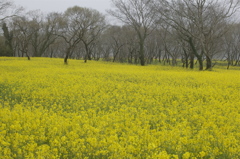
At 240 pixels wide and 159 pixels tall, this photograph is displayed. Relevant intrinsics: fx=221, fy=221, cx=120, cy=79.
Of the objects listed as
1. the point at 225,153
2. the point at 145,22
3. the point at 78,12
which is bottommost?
the point at 225,153

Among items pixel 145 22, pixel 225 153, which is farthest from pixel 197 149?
pixel 145 22

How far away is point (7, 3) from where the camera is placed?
29.1 metres

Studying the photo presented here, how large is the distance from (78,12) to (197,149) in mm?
44155

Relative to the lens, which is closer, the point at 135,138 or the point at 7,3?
the point at 135,138

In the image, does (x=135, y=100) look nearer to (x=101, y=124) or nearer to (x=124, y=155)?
(x=101, y=124)

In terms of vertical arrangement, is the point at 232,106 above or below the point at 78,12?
Answer: below

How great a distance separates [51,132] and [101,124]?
1190mm

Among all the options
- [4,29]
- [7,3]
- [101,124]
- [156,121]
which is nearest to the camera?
[101,124]

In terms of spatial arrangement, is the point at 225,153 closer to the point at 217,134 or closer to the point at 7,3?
the point at 217,134

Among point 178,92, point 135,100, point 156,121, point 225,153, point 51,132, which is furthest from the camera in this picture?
point 178,92

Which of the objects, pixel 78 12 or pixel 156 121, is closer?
pixel 156 121

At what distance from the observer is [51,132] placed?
4.94 meters

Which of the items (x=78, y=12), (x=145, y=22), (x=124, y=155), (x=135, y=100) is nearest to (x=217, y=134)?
(x=124, y=155)

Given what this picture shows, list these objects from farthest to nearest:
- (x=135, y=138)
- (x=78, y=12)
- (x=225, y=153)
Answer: (x=78, y=12), (x=135, y=138), (x=225, y=153)
